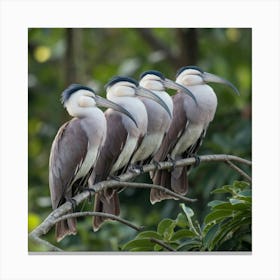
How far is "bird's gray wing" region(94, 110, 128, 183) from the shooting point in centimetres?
511

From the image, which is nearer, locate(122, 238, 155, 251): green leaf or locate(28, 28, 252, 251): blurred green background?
locate(122, 238, 155, 251): green leaf

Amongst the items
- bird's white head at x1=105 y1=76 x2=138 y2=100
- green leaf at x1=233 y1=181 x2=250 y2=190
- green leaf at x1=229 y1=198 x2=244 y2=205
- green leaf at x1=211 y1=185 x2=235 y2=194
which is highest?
bird's white head at x1=105 y1=76 x2=138 y2=100

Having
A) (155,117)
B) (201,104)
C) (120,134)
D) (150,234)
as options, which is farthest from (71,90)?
(150,234)

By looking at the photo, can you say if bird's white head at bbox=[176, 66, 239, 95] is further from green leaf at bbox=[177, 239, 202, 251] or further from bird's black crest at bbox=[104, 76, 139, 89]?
green leaf at bbox=[177, 239, 202, 251]

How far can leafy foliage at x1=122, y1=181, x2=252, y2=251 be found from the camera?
198 inches

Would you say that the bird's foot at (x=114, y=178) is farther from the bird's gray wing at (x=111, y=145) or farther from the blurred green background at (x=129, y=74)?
the blurred green background at (x=129, y=74)

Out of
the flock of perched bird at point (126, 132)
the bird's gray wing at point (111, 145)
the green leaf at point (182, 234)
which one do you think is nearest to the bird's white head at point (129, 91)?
the flock of perched bird at point (126, 132)

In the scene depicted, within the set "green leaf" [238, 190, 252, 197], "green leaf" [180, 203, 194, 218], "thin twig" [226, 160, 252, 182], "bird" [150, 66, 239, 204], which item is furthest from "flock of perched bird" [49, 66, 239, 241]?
"green leaf" [238, 190, 252, 197]

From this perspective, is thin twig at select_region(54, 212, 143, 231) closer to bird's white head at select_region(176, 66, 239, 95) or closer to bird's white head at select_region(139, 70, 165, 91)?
bird's white head at select_region(139, 70, 165, 91)

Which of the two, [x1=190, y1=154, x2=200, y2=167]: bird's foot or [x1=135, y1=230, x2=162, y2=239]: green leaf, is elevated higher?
[x1=190, y1=154, x2=200, y2=167]: bird's foot

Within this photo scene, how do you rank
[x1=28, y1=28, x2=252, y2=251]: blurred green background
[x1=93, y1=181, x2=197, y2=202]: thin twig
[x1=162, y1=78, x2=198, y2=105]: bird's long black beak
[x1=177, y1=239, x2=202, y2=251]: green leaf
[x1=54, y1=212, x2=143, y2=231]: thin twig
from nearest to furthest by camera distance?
1. [x1=54, y1=212, x2=143, y2=231]: thin twig
2. [x1=93, y1=181, x2=197, y2=202]: thin twig
3. [x1=177, y1=239, x2=202, y2=251]: green leaf
4. [x1=162, y1=78, x2=198, y2=105]: bird's long black beak
5. [x1=28, y1=28, x2=252, y2=251]: blurred green background

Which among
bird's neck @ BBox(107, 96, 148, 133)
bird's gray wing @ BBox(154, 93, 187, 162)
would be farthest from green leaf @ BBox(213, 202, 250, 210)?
bird's neck @ BBox(107, 96, 148, 133)

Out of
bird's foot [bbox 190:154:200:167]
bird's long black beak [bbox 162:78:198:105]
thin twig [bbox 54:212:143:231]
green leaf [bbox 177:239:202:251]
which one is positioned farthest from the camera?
bird's foot [bbox 190:154:200:167]
